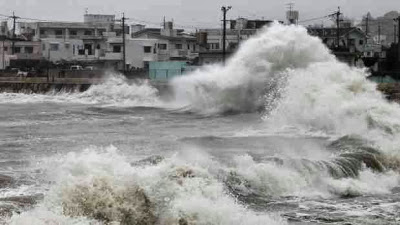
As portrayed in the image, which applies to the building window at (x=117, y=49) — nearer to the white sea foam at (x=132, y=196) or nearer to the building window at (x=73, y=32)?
the building window at (x=73, y=32)

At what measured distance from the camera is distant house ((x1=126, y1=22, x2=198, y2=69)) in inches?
2800

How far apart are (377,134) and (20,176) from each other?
12838mm

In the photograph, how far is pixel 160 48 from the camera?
240 ft

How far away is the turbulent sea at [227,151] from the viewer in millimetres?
12039

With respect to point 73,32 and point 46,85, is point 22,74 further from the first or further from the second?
point 73,32

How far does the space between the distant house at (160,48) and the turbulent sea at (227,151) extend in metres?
22.8

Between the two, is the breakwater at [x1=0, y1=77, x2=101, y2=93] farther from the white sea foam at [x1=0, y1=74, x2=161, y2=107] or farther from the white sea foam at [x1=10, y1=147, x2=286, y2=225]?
the white sea foam at [x1=10, y1=147, x2=286, y2=225]

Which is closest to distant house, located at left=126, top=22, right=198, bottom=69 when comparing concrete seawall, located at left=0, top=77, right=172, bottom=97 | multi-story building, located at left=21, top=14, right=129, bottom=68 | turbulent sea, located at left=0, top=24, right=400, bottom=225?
multi-story building, located at left=21, top=14, right=129, bottom=68

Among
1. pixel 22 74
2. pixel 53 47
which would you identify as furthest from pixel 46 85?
pixel 53 47

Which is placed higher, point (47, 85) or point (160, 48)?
point (160, 48)

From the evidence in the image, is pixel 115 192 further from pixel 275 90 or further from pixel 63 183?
pixel 275 90

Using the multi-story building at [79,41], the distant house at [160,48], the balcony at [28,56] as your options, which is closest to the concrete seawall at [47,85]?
the multi-story building at [79,41]

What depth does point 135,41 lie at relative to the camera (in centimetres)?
7112

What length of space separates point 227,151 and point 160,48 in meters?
52.7
